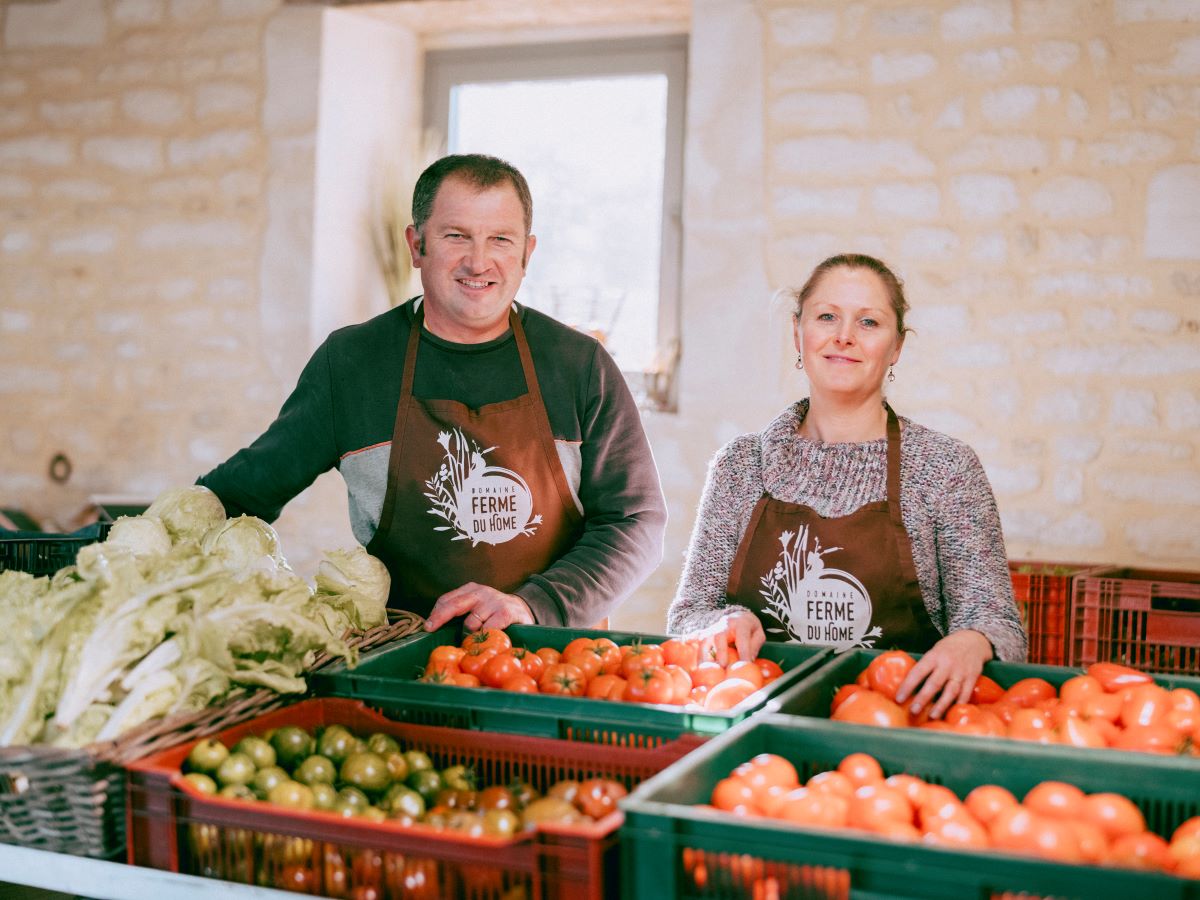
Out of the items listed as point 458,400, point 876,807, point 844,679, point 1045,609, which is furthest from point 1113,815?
point 1045,609

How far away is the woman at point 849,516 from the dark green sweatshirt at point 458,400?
21cm

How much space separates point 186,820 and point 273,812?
0.50 feet

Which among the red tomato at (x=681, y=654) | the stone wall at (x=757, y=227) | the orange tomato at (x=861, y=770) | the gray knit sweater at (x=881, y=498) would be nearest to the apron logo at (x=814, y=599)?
the gray knit sweater at (x=881, y=498)

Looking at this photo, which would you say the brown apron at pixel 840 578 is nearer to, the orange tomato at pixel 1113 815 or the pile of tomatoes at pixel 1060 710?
the pile of tomatoes at pixel 1060 710

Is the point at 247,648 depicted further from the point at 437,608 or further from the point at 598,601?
the point at 598,601

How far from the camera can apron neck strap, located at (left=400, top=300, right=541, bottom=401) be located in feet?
9.29

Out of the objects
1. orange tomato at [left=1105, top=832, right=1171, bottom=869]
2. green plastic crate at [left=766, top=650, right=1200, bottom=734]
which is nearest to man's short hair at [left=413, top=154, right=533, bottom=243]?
green plastic crate at [left=766, top=650, right=1200, bottom=734]

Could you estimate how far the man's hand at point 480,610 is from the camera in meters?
2.38

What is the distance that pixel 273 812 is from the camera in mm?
1521

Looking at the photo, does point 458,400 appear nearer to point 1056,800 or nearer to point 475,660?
point 475,660

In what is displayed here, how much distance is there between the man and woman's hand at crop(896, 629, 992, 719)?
2.85 feet

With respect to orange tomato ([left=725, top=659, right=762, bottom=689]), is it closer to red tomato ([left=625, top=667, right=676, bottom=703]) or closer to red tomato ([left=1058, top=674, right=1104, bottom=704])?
red tomato ([left=625, top=667, right=676, bottom=703])

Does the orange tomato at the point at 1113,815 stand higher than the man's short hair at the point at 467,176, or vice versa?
the man's short hair at the point at 467,176

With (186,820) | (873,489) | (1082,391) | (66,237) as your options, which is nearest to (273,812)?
(186,820)
